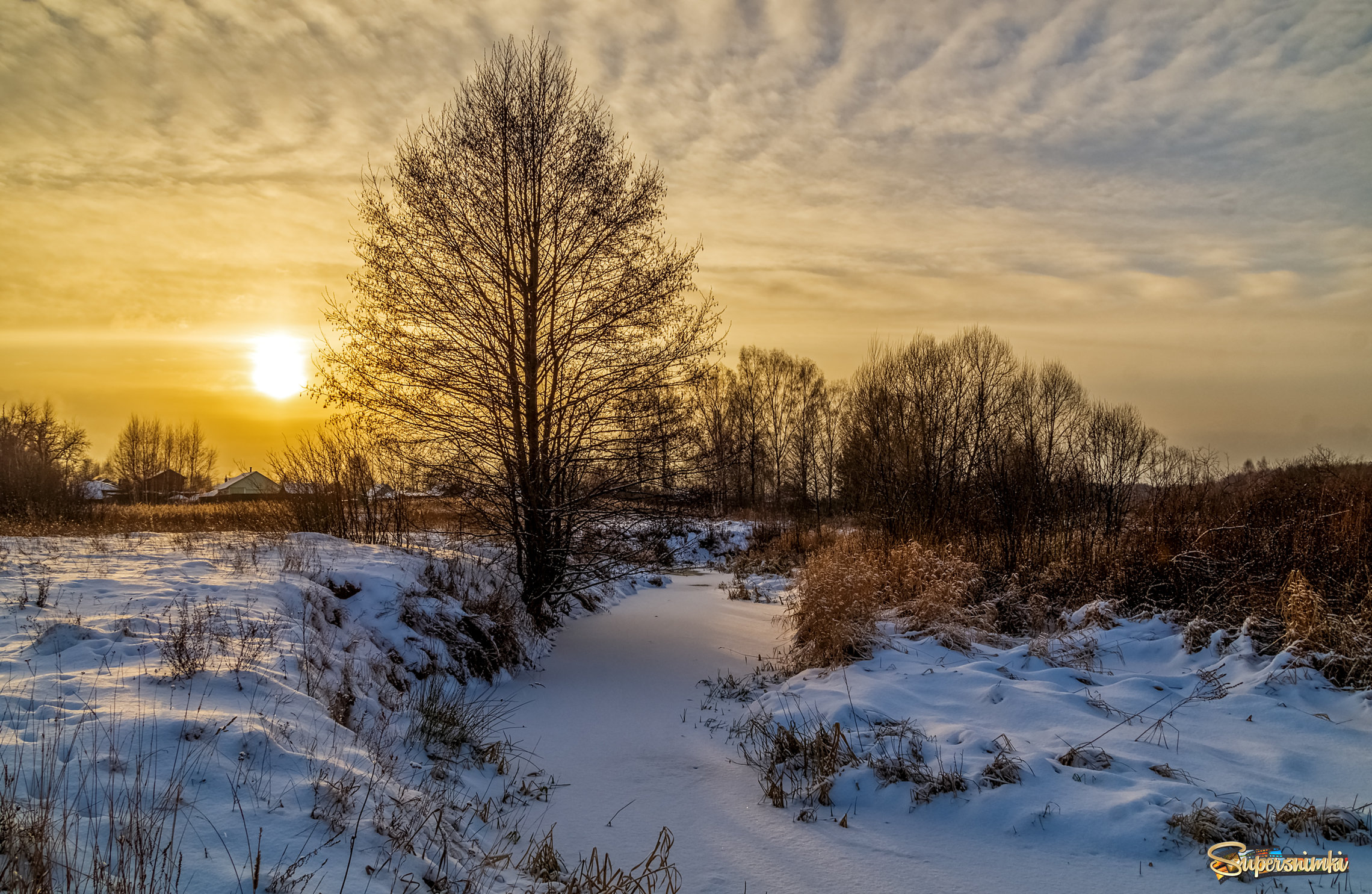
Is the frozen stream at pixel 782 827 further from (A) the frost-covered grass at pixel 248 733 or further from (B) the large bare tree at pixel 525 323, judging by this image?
(B) the large bare tree at pixel 525 323

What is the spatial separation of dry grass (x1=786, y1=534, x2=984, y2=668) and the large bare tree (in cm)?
328

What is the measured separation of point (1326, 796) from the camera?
13.8 feet

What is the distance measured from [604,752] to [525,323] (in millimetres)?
6720

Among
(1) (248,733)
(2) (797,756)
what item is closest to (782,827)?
(2) (797,756)

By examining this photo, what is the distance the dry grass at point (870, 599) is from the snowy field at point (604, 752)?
0.51 m

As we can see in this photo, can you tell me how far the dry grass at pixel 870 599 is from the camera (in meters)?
8.16

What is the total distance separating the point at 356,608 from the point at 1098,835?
695 centimetres

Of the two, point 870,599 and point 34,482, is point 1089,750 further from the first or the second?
point 34,482

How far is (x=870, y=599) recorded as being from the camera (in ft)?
30.9

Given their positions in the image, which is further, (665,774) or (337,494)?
(337,494)

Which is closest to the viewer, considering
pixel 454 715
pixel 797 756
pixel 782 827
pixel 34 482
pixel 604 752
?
pixel 782 827

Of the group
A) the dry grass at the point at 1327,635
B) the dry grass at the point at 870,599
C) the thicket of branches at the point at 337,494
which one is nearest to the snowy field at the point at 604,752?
the dry grass at the point at 1327,635

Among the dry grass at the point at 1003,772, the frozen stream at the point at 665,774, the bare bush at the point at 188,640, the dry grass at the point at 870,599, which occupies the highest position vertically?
the bare bush at the point at 188,640

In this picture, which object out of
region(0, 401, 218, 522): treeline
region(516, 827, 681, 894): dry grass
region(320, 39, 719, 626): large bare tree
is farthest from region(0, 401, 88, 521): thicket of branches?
region(516, 827, 681, 894): dry grass
